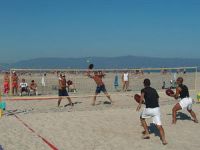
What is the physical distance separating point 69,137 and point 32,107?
660 centimetres

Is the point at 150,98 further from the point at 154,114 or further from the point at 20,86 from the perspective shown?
the point at 20,86

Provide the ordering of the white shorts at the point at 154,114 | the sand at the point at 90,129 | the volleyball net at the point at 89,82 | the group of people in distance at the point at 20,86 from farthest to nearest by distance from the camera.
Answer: the group of people in distance at the point at 20,86
the volleyball net at the point at 89,82
the white shorts at the point at 154,114
the sand at the point at 90,129

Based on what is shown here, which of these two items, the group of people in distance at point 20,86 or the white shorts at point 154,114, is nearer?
the white shorts at point 154,114

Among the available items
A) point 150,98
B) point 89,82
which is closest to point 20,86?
point 89,82

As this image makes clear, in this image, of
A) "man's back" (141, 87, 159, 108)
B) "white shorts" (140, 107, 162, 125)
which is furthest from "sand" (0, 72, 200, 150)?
"man's back" (141, 87, 159, 108)

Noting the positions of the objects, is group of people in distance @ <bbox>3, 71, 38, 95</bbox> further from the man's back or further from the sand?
the man's back

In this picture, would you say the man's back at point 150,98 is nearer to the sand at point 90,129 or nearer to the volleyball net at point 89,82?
the sand at point 90,129

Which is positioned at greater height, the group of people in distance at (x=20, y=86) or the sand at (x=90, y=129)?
the group of people in distance at (x=20, y=86)

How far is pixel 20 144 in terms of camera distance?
948 cm

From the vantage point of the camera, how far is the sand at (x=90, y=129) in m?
9.49

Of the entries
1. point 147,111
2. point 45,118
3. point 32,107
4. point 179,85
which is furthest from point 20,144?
point 32,107

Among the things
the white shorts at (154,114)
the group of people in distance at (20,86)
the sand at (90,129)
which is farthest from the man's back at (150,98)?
the group of people in distance at (20,86)

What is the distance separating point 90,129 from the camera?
11445mm

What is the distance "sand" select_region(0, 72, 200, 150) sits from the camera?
949cm
